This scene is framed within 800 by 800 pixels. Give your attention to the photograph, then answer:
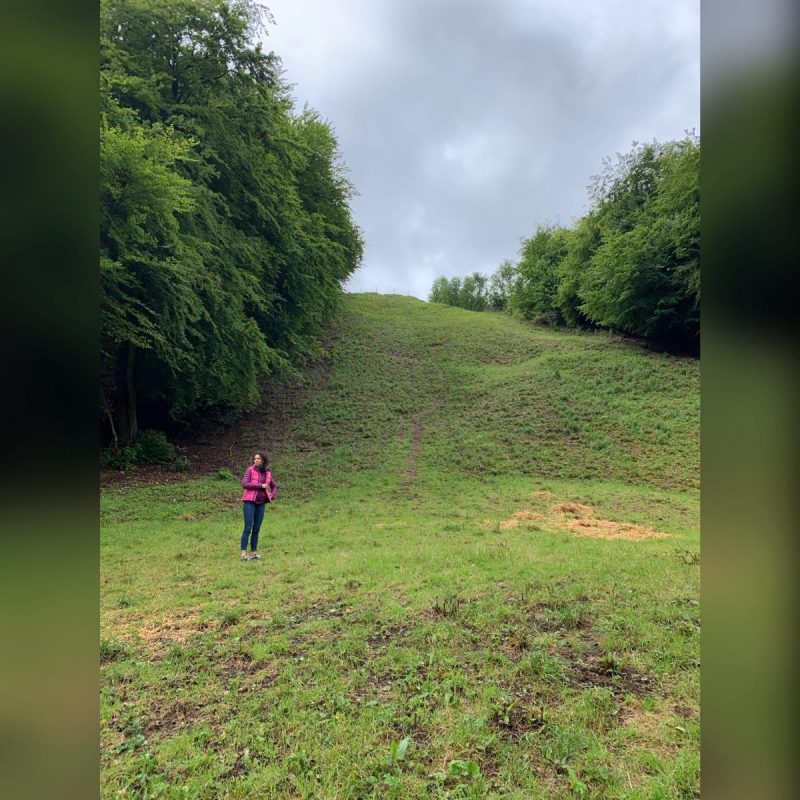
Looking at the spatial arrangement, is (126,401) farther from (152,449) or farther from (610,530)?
(610,530)

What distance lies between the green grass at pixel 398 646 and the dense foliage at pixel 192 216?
15.0 ft

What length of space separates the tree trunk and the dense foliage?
0.13 ft

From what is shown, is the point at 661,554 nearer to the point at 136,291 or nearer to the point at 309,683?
the point at 309,683

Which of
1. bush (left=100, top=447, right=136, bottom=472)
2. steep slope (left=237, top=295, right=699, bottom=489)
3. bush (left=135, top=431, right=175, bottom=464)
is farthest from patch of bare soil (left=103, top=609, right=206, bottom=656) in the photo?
bush (left=135, top=431, right=175, bottom=464)

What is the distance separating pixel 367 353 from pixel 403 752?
89.7 ft

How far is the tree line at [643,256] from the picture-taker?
23.6m

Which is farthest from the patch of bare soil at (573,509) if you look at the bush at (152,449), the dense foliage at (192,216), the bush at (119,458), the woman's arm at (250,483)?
the bush at (119,458)

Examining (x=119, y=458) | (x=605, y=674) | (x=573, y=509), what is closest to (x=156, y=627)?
(x=605, y=674)

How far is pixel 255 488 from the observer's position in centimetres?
757

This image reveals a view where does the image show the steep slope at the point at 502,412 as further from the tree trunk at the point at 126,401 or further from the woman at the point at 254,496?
the woman at the point at 254,496

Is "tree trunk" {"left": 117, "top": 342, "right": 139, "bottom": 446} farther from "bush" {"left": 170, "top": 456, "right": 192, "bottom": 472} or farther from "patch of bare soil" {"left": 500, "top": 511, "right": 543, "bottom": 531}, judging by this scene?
"patch of bare soil" {"left": 500, "top": 511, "right": 543, "bottom": 531}

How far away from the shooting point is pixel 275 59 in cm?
1672

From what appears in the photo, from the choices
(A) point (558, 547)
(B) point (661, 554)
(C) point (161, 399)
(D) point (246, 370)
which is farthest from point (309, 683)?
(C) point (161, 399)

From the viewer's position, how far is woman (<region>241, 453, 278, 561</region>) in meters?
7.57
